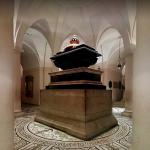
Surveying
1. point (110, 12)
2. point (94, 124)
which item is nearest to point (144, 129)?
point (94, 124)

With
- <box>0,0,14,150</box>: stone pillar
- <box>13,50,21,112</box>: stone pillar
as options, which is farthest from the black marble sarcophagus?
<box>13,50,21,112</box>: stone pillar

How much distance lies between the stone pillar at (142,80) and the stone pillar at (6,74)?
4.22 ft

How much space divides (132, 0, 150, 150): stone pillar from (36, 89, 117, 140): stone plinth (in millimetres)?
1562

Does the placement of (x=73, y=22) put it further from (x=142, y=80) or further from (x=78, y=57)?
(x=142, y=80)

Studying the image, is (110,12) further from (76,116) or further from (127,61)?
(76,116)

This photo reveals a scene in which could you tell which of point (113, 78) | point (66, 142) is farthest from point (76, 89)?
point (113, 78)

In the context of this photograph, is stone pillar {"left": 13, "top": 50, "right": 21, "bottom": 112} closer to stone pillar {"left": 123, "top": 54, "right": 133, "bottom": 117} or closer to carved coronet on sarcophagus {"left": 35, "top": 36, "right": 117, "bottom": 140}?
carved coronet on sarcophagus {"left": 35, "top": 36, "right": 117, "bottom": 140}

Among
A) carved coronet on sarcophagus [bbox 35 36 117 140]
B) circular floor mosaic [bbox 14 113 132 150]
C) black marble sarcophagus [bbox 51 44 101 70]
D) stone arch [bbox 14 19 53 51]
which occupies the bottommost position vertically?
circular floor mosaic [bbox 14 113 132 150]

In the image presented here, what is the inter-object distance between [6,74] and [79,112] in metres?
2.06

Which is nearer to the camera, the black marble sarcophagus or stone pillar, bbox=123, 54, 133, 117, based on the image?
the black marble sarcophagus

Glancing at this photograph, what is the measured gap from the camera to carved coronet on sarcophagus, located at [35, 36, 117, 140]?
122 inches

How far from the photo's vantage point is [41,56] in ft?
34.7

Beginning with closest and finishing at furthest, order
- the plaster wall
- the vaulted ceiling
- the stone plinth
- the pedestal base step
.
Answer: the pedestal base step < the stone plinth < the vaulted ceiling < the plaster wall

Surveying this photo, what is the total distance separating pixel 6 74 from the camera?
1445mm
